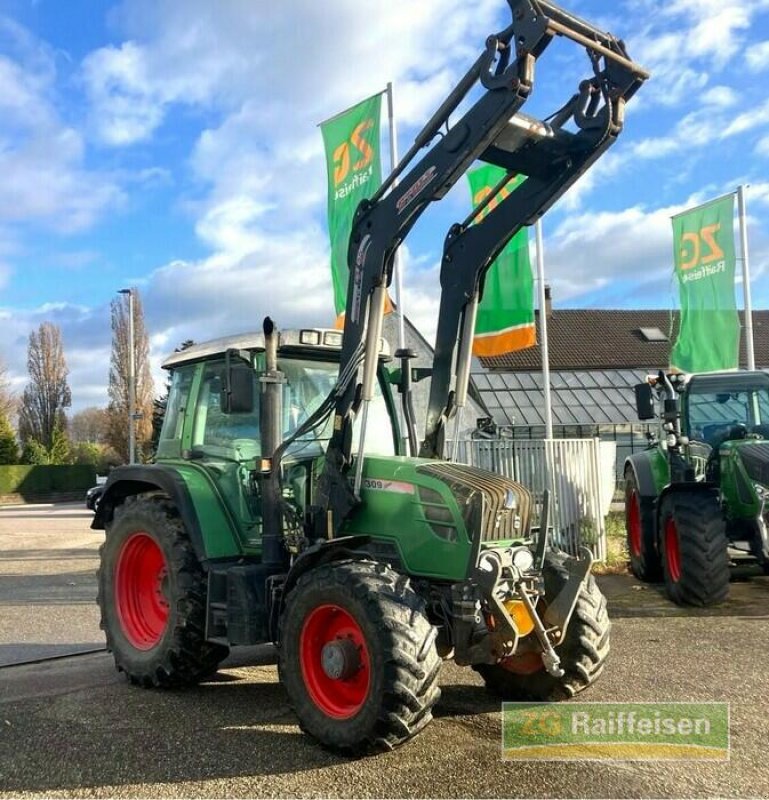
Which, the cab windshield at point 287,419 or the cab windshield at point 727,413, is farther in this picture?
the cab windshield at point 727,413

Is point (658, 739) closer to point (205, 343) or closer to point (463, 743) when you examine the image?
point (463, 743)

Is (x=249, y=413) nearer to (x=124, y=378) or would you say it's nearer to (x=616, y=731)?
(x=616, y=731)

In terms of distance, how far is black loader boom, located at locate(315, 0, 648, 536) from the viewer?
473 cm

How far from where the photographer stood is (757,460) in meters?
8.94

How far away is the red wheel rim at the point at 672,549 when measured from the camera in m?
9.16

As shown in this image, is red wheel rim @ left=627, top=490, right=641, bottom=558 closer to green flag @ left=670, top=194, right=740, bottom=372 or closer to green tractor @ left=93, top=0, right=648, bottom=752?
green flag @ left=670, top=194, right=740, bottom=372

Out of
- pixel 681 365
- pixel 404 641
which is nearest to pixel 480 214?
pixel 404 641

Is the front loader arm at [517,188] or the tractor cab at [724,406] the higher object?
the front loader arm at [517,188]

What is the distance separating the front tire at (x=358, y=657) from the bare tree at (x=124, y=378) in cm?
4152

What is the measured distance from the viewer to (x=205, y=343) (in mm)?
6309

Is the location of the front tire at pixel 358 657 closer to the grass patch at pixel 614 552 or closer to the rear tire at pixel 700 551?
the rear tire at pixel 700 551

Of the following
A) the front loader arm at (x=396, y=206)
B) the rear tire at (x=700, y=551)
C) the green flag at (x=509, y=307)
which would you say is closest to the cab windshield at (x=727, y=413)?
the rear tire at (x=700, y=551)

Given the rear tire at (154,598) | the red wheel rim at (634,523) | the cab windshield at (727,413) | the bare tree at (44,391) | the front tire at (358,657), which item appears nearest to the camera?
the front tire at (358,657)

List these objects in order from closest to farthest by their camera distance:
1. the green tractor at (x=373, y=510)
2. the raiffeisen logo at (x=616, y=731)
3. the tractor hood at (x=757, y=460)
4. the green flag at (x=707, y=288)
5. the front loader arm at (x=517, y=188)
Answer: the raiffeisen logo at (x=616, y=731), the green tractor at (x=373, y=510), the front loader arm at (x=517, y=188), the tractor hood at (x=757, y=460), the green flag at (x=707, y=288)
